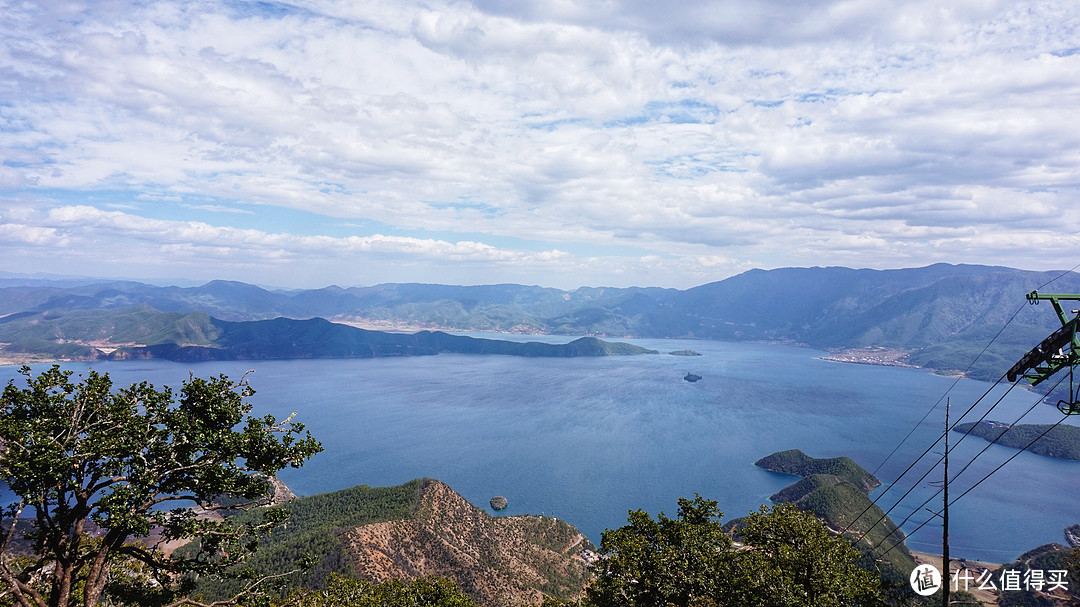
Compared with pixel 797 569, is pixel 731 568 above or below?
below

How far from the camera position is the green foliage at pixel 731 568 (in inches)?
734

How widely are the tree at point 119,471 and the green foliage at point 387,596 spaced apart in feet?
20.8

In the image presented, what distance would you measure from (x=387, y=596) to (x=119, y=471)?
14.5 meters

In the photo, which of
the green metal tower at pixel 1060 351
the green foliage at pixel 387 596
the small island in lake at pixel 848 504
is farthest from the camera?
the small island in lake at pixel 848 504

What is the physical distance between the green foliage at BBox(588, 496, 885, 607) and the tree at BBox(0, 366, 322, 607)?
1414 centimetres

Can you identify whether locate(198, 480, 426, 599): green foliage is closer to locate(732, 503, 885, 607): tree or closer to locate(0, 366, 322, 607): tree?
locate(0, 366, 322, 607): tree

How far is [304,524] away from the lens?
74.9 metres

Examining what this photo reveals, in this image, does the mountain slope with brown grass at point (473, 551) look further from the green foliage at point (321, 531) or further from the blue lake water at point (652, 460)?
the blue lake water at point (652, 460)

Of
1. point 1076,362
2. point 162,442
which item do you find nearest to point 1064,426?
point 1076,362

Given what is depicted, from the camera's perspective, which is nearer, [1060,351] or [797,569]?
[1060,351]

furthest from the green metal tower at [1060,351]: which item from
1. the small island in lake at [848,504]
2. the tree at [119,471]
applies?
the small island in lake at [848,504]

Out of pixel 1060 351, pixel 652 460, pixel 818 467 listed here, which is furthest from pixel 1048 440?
pixel 1060 351

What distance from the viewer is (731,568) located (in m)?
21.4

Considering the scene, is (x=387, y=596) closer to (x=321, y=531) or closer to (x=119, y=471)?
(x=119, y=471)
